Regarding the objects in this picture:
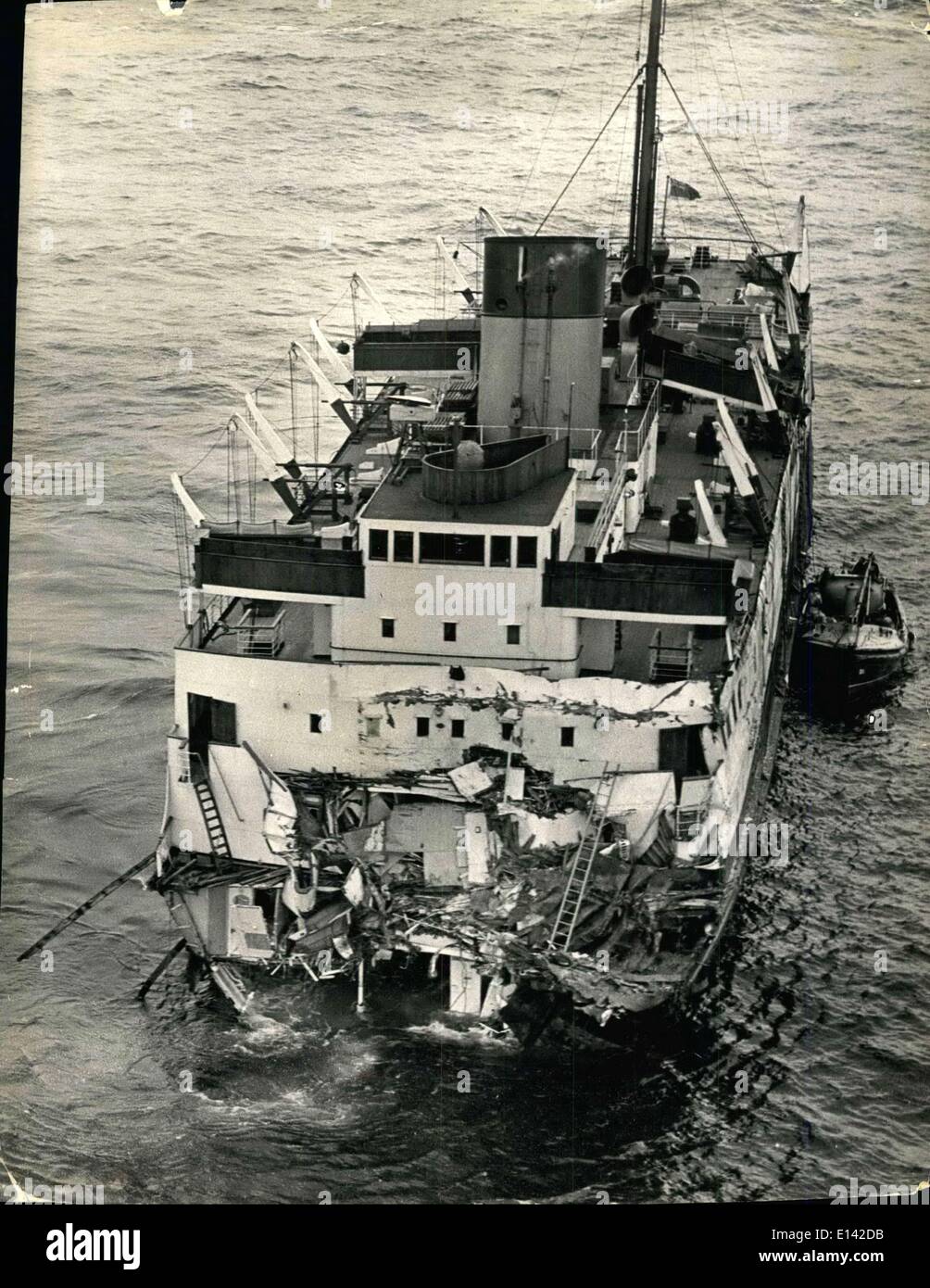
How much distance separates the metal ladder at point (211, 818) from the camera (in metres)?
25.8

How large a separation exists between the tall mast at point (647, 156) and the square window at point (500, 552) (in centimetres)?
1209

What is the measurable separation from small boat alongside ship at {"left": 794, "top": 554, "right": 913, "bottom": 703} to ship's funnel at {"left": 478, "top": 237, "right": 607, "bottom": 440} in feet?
26.3

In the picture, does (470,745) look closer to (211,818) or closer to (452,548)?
(452,548)

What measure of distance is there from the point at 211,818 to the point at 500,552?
17.0 feet

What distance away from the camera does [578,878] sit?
81.2ft

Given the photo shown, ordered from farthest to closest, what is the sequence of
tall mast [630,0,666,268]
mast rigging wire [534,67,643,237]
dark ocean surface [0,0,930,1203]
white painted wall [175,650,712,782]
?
1. mast rigging wire [534,67,643,237]
2. tall mast [630,0,666,268]
3. white painted wall [175,650,712,782]
4. dark ocean surface [0,0,930,1203]

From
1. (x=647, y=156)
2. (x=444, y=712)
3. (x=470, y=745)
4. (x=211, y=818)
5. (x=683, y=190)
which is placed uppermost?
(x=647, y=156)

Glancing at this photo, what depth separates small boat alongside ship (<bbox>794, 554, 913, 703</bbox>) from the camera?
114 feet

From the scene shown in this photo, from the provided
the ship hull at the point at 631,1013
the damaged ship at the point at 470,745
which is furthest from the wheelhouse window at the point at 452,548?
the ship hull at the point at 631,1013

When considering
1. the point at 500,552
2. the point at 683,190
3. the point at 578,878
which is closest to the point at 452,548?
the point at 500,552

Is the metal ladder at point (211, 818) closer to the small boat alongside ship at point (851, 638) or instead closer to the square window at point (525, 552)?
the square window at point (525, 552)

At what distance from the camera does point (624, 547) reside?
2802 centimetres

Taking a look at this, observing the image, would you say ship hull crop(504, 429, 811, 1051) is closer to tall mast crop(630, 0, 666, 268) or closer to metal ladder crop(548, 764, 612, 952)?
metal ladder crop(548, 764, 612, 952)

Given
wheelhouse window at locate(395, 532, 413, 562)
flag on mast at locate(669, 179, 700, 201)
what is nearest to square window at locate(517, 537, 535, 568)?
wheelhouse window at locate(395, 532, 413, 562)
